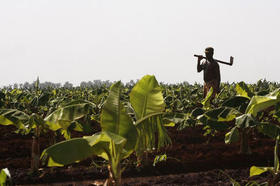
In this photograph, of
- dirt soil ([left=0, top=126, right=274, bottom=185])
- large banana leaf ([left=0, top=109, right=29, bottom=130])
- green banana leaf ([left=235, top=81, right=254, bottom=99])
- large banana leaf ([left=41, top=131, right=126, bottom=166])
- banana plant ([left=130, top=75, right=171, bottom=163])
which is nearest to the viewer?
large banana leaf ([left=41, top=131, right=126, bottom=166])

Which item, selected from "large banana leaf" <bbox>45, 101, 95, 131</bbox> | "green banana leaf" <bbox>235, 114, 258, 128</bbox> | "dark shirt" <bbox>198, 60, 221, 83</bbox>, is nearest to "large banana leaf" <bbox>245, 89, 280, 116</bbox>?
"green banana leaf" <bbox>235, 114, 258, 128</bbox>

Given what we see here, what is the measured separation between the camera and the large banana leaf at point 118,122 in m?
2.84

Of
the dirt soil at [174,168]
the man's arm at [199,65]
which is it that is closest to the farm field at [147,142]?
the dirt soil at [174,168]

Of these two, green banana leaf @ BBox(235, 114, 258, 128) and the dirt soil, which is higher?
green banana leaf @ BBox(235, 114, 258, 128)

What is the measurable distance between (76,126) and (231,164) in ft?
8.08

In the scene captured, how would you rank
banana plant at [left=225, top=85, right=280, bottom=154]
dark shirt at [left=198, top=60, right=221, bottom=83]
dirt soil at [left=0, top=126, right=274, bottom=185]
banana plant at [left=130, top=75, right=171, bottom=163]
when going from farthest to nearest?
dark shirt at [left=198, top=60, right=221, bottom=83] < dirt soil at [left=0, top=126, right=274, bottom=185] < banana plant at [left=130, top=75, right=171, bottom=163] < banana plant at [left=225, top=85, right=280, bottom=154]

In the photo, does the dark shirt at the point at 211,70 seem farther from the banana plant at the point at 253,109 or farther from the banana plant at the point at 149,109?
the banana plant at the point at 149,109

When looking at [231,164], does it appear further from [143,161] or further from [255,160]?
[143,161]

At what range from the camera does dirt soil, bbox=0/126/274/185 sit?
4137mm

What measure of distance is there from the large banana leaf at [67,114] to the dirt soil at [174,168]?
56 centimetres

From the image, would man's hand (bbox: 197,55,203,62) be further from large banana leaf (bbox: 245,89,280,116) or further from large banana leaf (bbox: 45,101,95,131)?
large banana leaf (bbox: 45,101,95,131)

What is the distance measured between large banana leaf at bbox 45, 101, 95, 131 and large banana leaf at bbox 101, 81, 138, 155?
60 centimetres

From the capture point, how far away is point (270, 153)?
525cm

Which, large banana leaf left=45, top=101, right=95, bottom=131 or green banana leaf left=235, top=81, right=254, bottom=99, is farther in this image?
green banana leaf left=235, top=81, right=254, bottom=99
